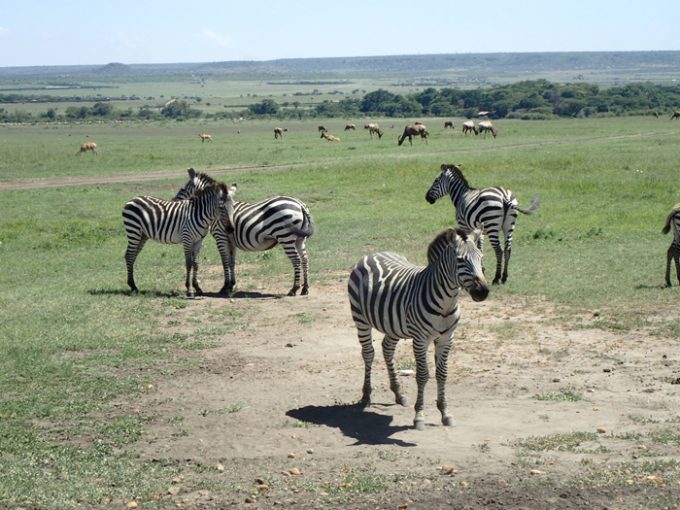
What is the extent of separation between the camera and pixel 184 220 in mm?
16516

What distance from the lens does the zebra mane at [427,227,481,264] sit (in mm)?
9289

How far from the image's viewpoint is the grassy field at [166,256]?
9344 millimetres

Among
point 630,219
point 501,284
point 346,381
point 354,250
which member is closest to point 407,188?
point 630,219

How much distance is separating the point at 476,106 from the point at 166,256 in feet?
310

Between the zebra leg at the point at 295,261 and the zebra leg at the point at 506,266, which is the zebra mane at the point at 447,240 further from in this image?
the zebra leg at the point at 506,266

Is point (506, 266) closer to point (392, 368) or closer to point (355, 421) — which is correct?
point (392, 368)

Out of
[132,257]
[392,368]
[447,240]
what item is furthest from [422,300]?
[132,257]

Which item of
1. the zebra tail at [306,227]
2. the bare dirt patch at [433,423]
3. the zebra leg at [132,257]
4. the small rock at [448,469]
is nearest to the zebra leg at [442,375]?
the bare dirt patch at [433,423]

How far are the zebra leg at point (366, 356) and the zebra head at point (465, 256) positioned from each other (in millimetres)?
1217

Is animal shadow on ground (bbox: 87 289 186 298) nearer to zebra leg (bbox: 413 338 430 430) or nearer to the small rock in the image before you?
zebra leg (bbox: 413 338 430 430)

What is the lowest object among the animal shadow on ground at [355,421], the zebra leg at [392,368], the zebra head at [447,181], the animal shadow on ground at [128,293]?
the animal shadow on ground at [128,293]

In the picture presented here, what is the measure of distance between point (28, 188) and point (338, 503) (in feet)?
94.1

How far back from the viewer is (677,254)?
1594cm

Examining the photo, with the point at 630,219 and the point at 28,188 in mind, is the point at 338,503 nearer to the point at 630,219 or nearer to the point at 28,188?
the point at 630,219
